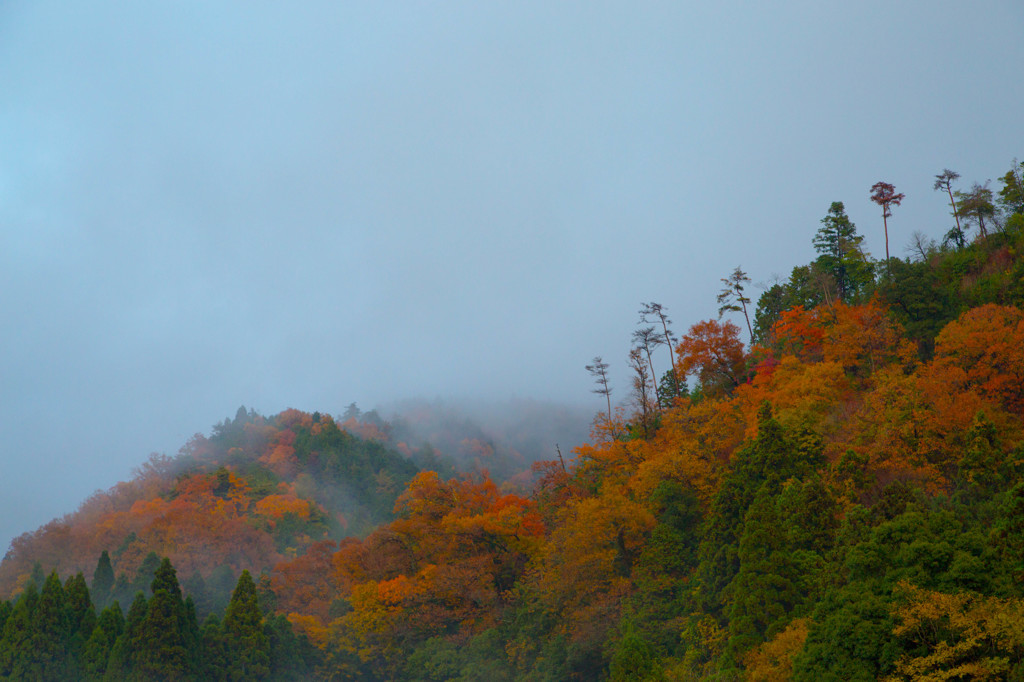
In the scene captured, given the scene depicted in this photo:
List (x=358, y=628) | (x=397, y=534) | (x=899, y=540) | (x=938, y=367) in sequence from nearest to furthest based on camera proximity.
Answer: (x=899, y=540)
(x=938, y=367)
(x=358, y=628)
(x=397, y=534)

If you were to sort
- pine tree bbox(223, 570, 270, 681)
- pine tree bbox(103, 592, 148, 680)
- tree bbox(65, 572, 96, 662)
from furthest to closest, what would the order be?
1. tree bbox(65, 572, 96, 662)
2. pine tree bbox(223, 570, 270, 681)
3. pine tree bbox(103, 592, 148, 680)

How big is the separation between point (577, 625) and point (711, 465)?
36.6ft

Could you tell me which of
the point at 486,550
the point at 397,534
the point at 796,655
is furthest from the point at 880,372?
the point at 397,534

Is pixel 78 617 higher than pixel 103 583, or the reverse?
pixel 103 583

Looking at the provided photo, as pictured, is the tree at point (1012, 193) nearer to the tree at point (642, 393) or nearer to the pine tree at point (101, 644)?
the tree at point (642, 393)

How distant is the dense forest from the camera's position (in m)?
21.7

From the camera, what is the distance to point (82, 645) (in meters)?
44.9

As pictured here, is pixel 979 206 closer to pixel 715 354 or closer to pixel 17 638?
pixel 715 354

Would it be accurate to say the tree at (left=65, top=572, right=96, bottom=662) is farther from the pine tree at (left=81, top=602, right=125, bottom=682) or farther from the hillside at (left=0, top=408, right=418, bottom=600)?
the hillside at (left=0, top=408, right=418, bottom=600)

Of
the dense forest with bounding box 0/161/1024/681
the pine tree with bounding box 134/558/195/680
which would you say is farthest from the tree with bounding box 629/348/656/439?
the pine tree with bounding box 134/558/195/680

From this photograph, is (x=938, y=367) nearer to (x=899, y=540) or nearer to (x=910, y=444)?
(x=910, y=444)

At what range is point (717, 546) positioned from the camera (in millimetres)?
32688

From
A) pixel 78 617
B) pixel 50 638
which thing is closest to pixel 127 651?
pixel 50 638

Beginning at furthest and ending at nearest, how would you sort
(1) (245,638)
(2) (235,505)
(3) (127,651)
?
(2) (235,505) → (1) (245,638) → (3) (127,651)
